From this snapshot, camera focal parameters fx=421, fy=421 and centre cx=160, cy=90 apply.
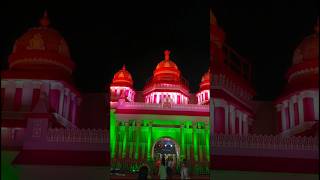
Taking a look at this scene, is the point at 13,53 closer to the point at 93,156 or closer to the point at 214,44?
the point at 93,156

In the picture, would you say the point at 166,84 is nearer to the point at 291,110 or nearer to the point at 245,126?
the point at 245,126

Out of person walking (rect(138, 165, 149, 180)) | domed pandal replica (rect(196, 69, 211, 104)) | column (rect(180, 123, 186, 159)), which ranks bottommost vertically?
person walking (rect(138, 165, 149, 180))

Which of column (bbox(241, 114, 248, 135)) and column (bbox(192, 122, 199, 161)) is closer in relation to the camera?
column (bbox(192, 122, 199, 161))

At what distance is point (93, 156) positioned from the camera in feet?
10.8

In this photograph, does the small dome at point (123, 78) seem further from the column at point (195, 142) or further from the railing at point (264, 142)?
the railing at point (264, 142)

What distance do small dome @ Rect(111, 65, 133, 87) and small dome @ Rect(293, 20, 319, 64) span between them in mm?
1308

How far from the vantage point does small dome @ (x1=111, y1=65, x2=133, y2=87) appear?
9.36 ft

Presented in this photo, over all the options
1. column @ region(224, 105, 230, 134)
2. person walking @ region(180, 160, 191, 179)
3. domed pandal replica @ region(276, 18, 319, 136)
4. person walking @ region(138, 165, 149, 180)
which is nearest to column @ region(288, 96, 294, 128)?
domed pandal replica @ region(276, 18, 319, 136)

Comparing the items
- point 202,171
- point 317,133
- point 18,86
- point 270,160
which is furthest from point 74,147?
point 317,133

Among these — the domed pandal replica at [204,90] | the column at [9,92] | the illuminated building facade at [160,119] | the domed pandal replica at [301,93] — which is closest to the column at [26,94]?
the column at [9,92]

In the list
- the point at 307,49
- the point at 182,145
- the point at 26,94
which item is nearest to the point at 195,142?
the point at 182,145

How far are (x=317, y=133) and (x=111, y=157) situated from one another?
1.65 meters

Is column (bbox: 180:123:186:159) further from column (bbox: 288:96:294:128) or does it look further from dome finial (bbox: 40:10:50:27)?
dome finial (bbox: 40:10:50:27)

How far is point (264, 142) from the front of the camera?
3.86 m
